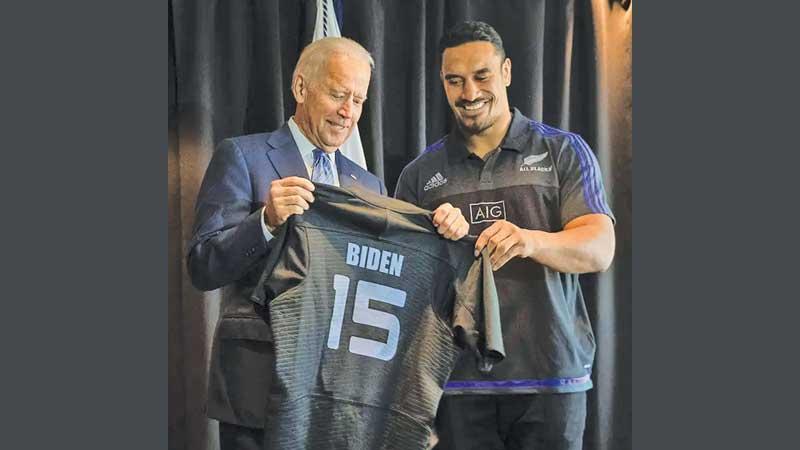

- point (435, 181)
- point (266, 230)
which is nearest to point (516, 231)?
point (435, 181)

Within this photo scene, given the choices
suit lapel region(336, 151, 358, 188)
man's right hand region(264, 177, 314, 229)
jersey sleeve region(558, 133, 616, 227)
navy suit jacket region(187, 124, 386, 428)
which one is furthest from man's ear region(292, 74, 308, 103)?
jersey sleeve region(558, 133, 616, 227)

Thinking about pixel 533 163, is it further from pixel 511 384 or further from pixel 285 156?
pixel 285 156

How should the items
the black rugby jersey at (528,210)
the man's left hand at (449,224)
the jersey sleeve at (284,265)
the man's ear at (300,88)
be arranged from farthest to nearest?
the man's ear at (300,88), the black rugby jersey at (528,210), the man's left hand at (449,224), the jersey sleeve at (284,265)

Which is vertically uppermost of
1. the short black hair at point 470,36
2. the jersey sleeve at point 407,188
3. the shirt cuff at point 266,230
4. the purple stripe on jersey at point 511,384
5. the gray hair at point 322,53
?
the short black hair at point 470,36

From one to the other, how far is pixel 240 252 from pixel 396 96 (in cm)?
91

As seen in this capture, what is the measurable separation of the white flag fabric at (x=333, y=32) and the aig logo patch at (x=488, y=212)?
473 mm

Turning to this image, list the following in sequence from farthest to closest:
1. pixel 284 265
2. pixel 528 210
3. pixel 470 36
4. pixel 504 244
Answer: pixel 470 36 < pixel 528 210 < pixel 504 244 < pixel 284 265

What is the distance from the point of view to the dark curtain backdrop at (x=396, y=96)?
13.4 ft

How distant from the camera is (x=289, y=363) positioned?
369 centimetres

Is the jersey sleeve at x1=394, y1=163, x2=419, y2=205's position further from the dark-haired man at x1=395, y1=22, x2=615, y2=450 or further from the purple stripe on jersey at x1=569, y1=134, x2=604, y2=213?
the purple stripe on jersey at x1=569, y1=134, x2=604, y2=213

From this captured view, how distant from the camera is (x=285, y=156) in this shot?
3.99 m

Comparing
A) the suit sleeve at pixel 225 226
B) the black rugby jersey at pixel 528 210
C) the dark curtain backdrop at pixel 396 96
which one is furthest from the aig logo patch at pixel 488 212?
the suit sleeve at pixel 225 226

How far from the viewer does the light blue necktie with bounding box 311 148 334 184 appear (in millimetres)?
3992

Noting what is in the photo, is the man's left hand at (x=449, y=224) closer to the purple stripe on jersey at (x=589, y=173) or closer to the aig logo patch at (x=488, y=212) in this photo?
the aig logo patch at (x=488, y=212)
